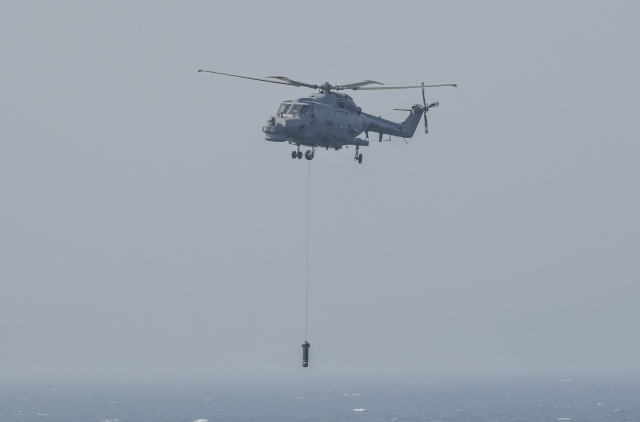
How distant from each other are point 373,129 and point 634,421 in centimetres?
14554

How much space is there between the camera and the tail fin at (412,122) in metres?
69.1

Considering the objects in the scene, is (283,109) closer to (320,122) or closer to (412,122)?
(320,122)

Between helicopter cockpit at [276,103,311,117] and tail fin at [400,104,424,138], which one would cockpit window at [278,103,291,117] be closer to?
helicopter cockpit at [276,103,311,117]

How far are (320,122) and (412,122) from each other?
556 inches

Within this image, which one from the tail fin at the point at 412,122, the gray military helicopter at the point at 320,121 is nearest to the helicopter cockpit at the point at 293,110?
the gray military helicopter at the point at 320,121

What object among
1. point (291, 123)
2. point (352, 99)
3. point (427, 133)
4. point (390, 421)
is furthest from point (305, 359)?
point (390, 421)

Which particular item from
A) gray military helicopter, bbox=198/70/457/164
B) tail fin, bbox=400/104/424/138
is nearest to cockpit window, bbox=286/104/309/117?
gray military helicopter, bbox=198/70/457/164

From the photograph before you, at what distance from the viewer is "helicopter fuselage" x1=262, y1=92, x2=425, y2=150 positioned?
55750 mm

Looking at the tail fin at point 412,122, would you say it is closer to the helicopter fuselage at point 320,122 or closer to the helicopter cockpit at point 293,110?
the helicopter fuselage at point 320,122

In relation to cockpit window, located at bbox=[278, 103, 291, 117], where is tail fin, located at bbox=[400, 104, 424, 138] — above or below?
above

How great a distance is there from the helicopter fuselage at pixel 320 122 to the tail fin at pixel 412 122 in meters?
6.22

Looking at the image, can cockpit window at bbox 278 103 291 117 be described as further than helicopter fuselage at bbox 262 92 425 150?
Yes

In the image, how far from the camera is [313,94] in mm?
59562

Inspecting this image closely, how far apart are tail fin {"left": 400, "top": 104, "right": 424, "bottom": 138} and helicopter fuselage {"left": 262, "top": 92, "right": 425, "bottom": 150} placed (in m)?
6.22
